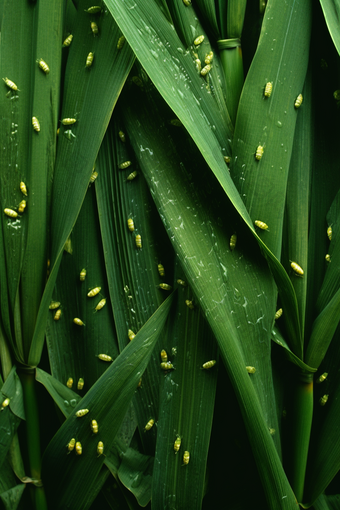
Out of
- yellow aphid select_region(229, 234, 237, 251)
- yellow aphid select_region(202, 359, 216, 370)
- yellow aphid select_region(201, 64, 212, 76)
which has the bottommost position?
yellow aphid select_region(202, 359, 216, 370)

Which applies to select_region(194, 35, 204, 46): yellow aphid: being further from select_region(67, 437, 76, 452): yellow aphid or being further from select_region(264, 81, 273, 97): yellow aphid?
select_region(67, 437, 76, 452): yellow aphid

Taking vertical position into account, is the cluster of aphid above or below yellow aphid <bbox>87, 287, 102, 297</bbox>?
below

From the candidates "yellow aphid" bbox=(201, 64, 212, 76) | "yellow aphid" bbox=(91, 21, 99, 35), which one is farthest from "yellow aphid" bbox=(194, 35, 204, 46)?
"yellow aphid" bbox=(91, 21, 99, 35)

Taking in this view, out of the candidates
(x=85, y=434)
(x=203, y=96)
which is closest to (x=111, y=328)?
(x=85, y=434)

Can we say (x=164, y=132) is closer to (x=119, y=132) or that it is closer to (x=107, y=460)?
(x=119, y=132)

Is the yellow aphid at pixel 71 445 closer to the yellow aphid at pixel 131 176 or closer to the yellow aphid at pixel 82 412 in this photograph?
the yellow aphid at pixel 82 412

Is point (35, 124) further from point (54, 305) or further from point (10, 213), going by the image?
point (54, 305)

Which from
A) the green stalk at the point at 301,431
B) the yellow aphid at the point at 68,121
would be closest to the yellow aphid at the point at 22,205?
the yellow aphid at the point at 68,121

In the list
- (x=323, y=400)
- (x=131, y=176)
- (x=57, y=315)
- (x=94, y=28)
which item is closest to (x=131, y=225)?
(x=131, y=176)
